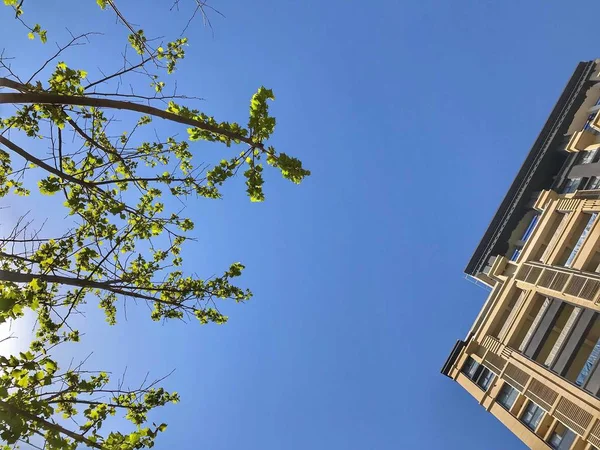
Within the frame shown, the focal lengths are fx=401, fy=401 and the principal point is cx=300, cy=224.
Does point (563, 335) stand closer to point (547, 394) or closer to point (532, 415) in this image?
point (547, 394)

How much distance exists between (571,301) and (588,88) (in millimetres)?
18289

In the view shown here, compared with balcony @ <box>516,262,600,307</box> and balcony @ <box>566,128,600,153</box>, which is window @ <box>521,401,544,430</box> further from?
balcony @ <box>566,128,600,153</box>

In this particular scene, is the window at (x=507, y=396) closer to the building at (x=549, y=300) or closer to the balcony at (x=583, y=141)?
the building at (x=549, y=300)

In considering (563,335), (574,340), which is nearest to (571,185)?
(563,335)

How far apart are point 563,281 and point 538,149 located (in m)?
13.7

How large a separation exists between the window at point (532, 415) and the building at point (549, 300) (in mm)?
47

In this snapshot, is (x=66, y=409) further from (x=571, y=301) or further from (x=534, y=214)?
(x=534, y=214)

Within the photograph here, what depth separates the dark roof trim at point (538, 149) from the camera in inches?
1097

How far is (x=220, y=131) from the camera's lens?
8.14m

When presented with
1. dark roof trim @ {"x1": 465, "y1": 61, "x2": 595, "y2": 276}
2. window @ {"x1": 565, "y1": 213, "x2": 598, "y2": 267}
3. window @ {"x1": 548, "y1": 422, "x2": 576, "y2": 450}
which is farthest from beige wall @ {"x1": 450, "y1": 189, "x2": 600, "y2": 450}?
dark roof trim @ {"x1": 465, "y1": 61, "x2": 595, "y2": 276}

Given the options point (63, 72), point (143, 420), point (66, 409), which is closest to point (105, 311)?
Result: point (66, 409)

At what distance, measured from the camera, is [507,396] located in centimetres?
1984

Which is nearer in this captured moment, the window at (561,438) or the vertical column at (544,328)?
the window at (561,438)

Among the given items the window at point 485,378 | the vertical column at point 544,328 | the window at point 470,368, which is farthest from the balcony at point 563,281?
the window at point 470,368
